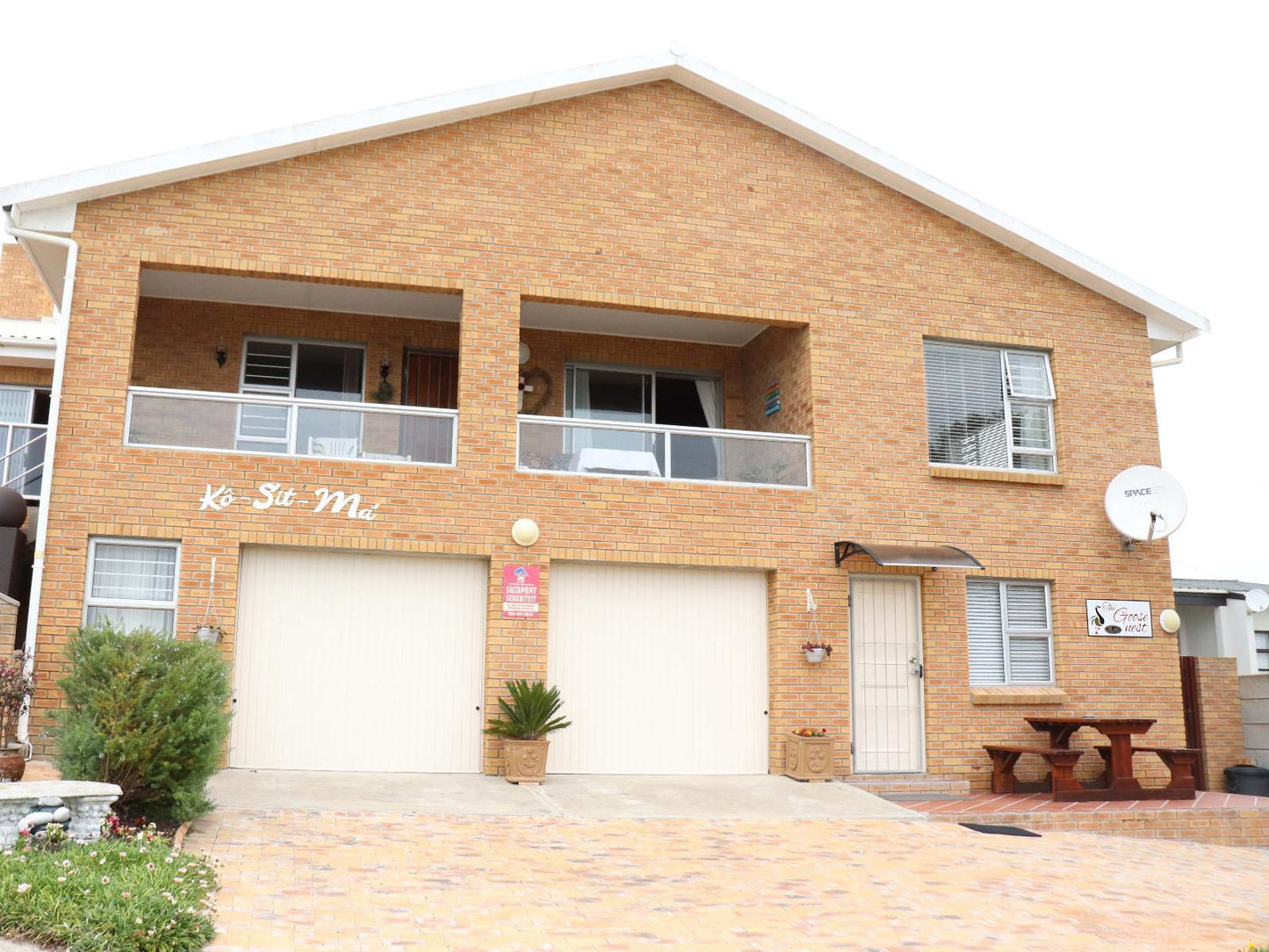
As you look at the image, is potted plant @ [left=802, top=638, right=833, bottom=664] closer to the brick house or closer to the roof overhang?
the brick house

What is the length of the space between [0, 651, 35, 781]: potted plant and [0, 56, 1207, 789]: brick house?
134 cm

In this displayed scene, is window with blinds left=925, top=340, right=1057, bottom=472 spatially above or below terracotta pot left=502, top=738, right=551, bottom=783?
above

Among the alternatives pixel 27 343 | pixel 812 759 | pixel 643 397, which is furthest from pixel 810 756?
pixel 27 343

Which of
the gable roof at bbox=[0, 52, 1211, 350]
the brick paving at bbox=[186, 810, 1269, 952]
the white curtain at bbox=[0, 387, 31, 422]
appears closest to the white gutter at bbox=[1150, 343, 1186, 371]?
the gable roof at bbox=[0, 52, 1211, 350]

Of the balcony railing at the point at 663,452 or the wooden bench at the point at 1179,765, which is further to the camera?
the wooden bench at the point at 1179,765

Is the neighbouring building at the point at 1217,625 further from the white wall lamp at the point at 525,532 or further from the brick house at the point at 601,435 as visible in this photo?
the white wall lamp at the point at 525,532

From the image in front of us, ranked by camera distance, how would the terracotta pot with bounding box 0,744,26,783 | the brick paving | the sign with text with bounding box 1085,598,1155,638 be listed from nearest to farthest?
the brick paving → the terracotta pot with bounding box 0,744,26,783 → the sign with text with bounding box 1085,598,1155,638

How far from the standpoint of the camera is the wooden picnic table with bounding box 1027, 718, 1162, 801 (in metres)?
13.1

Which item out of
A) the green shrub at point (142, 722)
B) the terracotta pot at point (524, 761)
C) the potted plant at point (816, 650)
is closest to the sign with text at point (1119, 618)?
the potted plant at point (816, 650)

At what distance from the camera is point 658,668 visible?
13438 mm

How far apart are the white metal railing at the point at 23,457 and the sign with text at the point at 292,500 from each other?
3477mm

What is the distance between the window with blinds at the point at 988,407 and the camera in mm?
14711

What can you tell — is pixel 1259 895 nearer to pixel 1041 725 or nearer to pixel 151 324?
pixel 1041 725

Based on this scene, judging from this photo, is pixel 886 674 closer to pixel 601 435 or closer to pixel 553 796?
pixel 601 435
